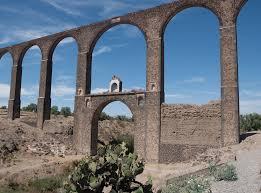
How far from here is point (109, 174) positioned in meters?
7.23

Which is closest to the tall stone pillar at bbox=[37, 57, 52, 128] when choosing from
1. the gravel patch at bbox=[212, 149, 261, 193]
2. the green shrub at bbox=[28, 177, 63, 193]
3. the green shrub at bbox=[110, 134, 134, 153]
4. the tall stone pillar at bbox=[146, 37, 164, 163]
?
the green shrub at bbox=[110, 134, 134, 153]

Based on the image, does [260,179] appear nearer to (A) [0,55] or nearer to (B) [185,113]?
(B) [185,113]

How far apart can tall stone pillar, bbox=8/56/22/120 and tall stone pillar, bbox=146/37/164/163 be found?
1506 cm

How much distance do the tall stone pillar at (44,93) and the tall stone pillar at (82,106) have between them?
12.2 ft

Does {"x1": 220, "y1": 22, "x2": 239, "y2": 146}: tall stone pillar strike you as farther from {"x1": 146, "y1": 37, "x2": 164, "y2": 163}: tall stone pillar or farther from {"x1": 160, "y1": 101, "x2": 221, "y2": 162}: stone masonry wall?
{"x1": 146, "y1": 37, "x2": 164, "y2": 163}: tall stone pillar

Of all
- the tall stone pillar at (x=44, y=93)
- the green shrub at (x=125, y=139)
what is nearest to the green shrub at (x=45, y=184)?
the tall stone pillar at (x=44, y=93)

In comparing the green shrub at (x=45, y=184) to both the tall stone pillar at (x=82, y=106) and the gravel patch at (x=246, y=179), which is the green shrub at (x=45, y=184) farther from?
the gravel patch at (x=246, y=179)

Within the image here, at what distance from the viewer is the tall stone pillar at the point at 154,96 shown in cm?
2278

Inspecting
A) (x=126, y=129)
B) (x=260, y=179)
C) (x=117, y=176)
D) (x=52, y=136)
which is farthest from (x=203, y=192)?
(x=126, y=129)

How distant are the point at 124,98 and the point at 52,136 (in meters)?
7.76

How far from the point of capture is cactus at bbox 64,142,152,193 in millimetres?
7148

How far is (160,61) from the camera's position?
23484mm

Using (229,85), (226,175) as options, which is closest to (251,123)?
(229,85)

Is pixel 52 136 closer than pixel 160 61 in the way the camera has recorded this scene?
No
